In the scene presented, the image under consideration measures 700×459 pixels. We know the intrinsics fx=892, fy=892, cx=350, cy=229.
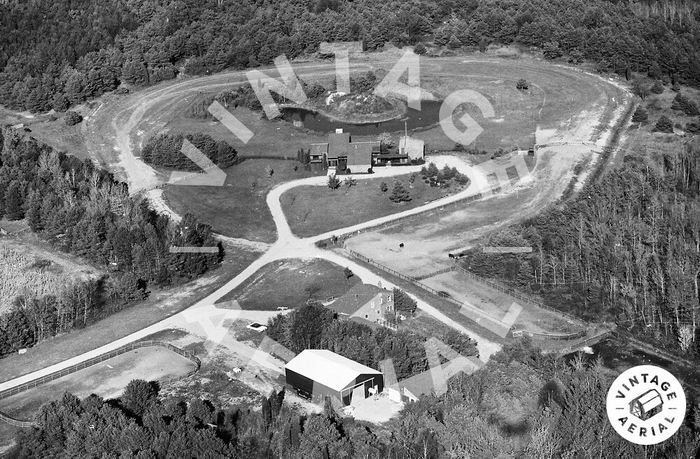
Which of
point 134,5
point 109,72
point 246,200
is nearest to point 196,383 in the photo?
point 246,200

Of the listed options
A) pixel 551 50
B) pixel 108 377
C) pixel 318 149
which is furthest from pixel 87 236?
pixel 551 50

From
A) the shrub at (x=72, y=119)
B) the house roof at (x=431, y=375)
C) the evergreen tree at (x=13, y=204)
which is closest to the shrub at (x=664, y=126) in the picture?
the house roof at (x=431, y=375)

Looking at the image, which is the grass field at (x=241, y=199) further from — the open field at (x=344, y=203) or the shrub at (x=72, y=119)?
the shrub at (x=72, y=119)

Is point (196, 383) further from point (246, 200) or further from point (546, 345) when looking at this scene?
point (246, 200)

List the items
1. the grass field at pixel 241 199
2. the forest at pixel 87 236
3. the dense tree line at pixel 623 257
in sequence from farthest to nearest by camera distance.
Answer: the grass field at pixel 241 199
the forest at pixel 87 236
the dense tree line at pixel 623 257

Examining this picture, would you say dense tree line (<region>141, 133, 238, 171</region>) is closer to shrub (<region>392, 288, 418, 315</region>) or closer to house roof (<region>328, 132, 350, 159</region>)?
house roof (<region>328, 132, 350, 159</region>)
